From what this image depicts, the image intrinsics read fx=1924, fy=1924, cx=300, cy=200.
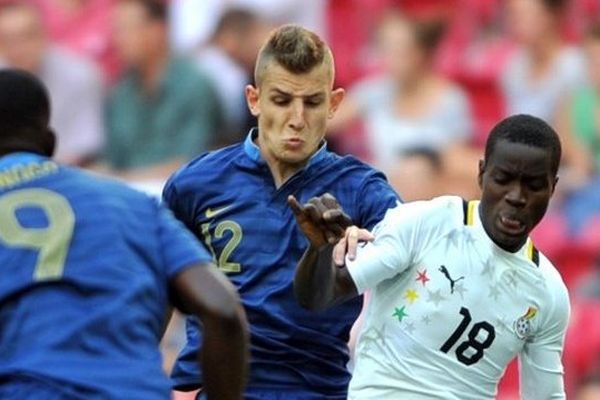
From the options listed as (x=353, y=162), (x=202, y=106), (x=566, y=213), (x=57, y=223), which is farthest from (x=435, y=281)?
(x=202, y=106)

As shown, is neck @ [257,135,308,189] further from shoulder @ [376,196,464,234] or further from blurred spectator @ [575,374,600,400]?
blurred spectator @ [575,374,600,400]

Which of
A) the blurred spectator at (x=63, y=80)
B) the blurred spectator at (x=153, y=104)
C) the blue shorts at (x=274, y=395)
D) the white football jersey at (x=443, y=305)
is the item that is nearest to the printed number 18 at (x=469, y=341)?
the white football jersey at (x=443, y=305)

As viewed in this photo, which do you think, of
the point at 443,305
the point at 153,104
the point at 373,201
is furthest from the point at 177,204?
the point at 153,104

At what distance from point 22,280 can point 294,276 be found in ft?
5.03

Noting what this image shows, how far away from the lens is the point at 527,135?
6.60m

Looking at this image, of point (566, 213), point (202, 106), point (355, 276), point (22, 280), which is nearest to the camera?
point (22, 280)

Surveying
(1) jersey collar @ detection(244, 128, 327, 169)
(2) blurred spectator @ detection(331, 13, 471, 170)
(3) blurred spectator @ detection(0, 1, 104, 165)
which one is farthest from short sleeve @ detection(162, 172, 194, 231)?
(3) blurred spectator @ detection(0, 1, 104, 165)

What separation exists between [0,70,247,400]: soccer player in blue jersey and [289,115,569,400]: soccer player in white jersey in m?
0.89

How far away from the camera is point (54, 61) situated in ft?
48.3

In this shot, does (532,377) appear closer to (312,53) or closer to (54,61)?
(312,53)

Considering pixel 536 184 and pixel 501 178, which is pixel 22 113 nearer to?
pixel 501 178

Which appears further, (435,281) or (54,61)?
(54,61)

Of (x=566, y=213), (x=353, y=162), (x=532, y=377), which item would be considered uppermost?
(x=353, y=162)

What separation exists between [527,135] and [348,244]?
2.39 feet
